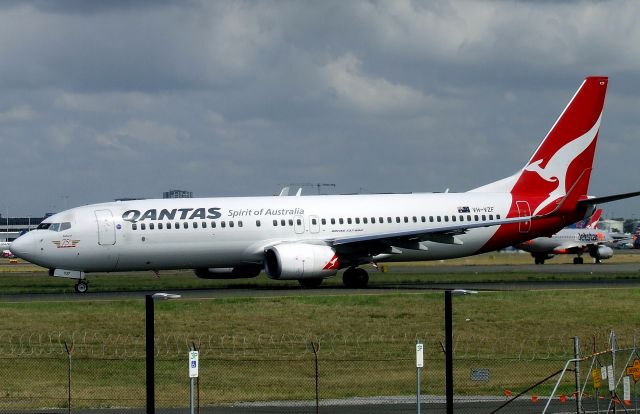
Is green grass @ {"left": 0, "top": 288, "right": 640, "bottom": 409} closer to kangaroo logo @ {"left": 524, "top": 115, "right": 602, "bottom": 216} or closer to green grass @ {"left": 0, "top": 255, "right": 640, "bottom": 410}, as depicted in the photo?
green grass @ {"left": 0, "top": 255, "right": 640, "bottom": 410}

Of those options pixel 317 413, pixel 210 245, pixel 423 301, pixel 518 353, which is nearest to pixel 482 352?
pixel 518 353

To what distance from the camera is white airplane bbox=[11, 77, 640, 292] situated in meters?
52.0

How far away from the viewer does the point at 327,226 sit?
54.8 m

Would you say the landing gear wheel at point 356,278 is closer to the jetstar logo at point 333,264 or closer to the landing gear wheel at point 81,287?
the jetstar logo at point 333,264

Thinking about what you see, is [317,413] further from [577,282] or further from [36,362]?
[577,282]

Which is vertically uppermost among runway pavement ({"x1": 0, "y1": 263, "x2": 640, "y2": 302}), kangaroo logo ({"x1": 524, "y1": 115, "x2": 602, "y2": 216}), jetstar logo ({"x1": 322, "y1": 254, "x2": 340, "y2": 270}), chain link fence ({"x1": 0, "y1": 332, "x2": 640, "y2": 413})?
kangaroo logo ({"x1": 524, "y1": 115, "x2": 602, "y2": 216})

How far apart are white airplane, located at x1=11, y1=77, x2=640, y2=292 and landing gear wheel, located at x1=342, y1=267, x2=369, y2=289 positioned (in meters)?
0.05

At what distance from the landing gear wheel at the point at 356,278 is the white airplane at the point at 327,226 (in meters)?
0.05

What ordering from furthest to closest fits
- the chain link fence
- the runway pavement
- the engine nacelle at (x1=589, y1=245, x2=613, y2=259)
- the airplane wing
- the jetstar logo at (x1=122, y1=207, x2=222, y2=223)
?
A: 1. the engine nacelle at (x1=589, y1=245, x2=613, y2=259)
2. the airplane wing
3. the jetstar logo at (x1=122, y1=207, x2=222, y2=223)
4. the runway pavement
5. the chain link fence

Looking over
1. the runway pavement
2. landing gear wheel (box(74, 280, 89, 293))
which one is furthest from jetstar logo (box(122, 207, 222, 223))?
landing gear wheel (box(74, 280, 89, 293))

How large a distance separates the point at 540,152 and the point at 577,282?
22.0ft

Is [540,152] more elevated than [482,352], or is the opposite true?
[540,152]

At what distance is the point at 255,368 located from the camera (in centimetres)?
3491

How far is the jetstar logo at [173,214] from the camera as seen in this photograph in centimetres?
5238
